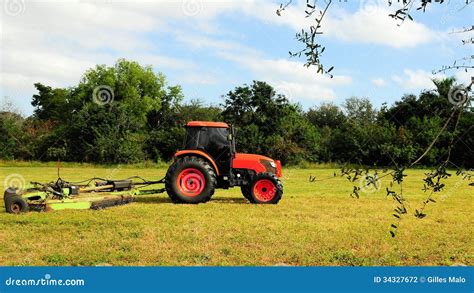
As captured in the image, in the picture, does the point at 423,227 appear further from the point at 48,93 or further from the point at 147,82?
the point at 48,93

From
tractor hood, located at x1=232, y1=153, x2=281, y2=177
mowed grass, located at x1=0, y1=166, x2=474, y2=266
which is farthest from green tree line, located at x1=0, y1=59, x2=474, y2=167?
mowed grass, located at x1=0, y1=166, x2=474, y2=266

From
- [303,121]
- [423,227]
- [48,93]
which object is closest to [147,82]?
[48,93]

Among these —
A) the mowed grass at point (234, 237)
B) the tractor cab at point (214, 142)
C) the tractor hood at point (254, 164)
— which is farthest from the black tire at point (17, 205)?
the tractor hood at point (254, 164)

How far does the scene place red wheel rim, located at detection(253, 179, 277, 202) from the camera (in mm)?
12299

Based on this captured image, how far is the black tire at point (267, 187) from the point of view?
12.2 m

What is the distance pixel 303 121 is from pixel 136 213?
26.8 m

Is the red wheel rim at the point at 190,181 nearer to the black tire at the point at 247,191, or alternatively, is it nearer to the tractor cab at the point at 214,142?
the tractor cab at the point at 214,142

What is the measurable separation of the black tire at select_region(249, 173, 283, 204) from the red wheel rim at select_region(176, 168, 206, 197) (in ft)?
4.08

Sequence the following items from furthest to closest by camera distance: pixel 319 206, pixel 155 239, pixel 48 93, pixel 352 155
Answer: pixel 48 93 → pixel 352 155 → pixel 319 206 → pixel 155 239

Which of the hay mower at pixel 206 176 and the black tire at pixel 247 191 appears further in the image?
the black tire at pixel 247 191

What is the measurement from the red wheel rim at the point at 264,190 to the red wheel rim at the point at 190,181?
1329mm

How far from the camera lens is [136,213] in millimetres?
10062

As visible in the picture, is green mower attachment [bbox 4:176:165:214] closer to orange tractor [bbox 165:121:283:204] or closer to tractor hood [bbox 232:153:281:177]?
orange tractor [bbox 165:121:283:204]

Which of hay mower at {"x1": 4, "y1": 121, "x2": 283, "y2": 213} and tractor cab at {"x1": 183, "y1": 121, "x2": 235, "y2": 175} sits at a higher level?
tractor cab at {"x1": 183, "y1": 121, "x2": 235, "y2": 175}
